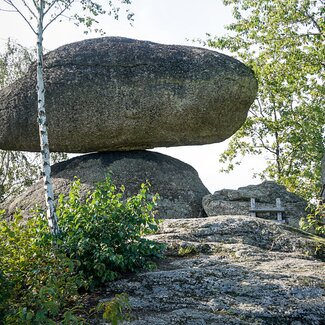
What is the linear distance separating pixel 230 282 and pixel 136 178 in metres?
Answer: 7.70

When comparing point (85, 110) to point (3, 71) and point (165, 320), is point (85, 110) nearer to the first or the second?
point (165, 320)

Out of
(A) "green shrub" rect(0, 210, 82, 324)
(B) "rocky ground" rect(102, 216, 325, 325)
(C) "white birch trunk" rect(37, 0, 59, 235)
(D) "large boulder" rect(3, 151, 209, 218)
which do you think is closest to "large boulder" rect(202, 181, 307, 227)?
(D) "large boulder" rect(3, 151, 209, 218)

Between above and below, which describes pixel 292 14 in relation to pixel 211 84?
above

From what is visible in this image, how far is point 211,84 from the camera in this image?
43.9 feet

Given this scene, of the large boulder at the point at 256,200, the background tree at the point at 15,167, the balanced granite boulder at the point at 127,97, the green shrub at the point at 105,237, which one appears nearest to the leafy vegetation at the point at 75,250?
the green shrub at the point at 105,237

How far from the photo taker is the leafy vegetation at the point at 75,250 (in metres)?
5.62

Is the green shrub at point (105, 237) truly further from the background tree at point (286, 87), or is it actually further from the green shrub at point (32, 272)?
the background tree at point (286, 87)

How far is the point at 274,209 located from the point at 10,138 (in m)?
6.62

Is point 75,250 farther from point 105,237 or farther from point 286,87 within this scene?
point 286,87

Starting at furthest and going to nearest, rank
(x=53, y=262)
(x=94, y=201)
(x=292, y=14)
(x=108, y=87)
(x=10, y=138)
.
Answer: (x=292, y=14) → (x=10, y=138) → (x=108, y=87) → (x=94, y=201) → (x=53, y=262)

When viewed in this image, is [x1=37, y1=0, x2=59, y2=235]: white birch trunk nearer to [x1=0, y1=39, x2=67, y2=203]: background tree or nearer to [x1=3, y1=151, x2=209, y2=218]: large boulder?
[x1=3, y1=151, x2=209, y2=218]: large boulder

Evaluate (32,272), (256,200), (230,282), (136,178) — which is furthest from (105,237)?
(256,200)

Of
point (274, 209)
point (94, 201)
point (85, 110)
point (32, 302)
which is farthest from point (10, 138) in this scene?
point (32, 302)

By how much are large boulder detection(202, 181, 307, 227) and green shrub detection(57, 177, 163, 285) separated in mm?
6916
